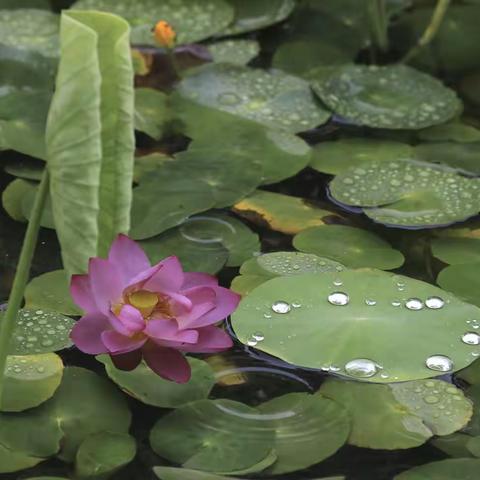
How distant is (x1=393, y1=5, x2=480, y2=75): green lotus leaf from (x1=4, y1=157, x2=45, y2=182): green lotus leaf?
75cm

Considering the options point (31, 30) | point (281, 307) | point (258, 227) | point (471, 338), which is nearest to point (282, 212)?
point (258, 227)

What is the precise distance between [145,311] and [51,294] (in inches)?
10.8

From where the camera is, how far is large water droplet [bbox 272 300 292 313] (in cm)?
113

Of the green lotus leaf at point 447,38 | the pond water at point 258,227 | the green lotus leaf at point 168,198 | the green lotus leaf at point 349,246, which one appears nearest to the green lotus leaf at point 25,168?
the pond water at point 258,227

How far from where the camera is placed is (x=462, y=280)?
4.04 ft

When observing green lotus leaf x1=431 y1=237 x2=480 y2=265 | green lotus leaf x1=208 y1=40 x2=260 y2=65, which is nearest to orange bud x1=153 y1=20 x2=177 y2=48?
green lotus leaf x1=208 y1=40 x2=260 y2=65

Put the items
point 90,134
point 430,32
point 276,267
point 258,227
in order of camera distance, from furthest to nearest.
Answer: point 430,32 < point 258,227 < point 276,267 < point 90,134

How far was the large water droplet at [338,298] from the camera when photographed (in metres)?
1.14

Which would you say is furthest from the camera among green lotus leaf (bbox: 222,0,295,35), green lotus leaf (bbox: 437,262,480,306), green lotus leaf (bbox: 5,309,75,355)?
green lotus leaf (bbox: 222,0,295,35)

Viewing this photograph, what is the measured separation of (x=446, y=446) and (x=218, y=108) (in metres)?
0.76

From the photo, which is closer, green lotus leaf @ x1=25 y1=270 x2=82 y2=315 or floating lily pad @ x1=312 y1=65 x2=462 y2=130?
green lotus leaf @ x1=25 y1=270 x2=82 y2=315

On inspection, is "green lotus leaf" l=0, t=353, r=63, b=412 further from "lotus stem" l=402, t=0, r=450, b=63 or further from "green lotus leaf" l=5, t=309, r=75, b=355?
"lotus stem" l=402, t=0, r=450, b=63

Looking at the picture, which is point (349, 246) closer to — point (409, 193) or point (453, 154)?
point (409, 193)

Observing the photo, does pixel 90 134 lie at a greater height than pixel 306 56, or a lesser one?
greater
